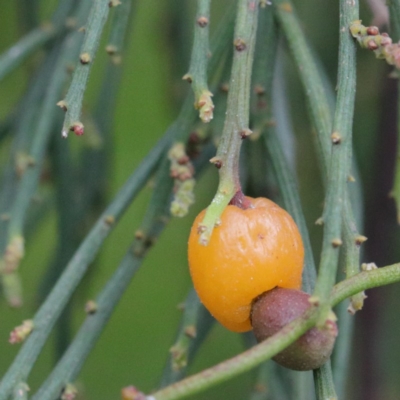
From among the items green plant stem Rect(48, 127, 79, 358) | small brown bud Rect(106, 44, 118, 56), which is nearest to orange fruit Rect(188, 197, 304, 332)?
small brown bud Rect(106, 44, 118, 56)

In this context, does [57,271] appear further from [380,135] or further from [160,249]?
[380,135]

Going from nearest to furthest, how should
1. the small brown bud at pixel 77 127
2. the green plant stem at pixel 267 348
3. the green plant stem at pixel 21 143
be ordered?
the green plant stem at pixel 267 348 → the small brown bud at pixel 77 127 → the green plant stem at pixel 21 143

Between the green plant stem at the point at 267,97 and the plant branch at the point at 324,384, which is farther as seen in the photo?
the green plant stem at the point at 267,97

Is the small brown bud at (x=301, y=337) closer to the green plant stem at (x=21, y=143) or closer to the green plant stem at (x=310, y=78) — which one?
the green plant stem at (x=310, y=78)

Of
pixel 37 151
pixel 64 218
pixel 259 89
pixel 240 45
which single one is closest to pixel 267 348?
pixel 240 45

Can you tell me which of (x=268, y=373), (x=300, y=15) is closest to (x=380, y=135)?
(x=300, y=15)

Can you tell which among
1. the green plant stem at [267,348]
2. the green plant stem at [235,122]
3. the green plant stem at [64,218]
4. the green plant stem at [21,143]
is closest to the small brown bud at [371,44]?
the green plant stem at [235,122]

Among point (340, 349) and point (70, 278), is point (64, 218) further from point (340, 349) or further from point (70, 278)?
point (340, 349)
